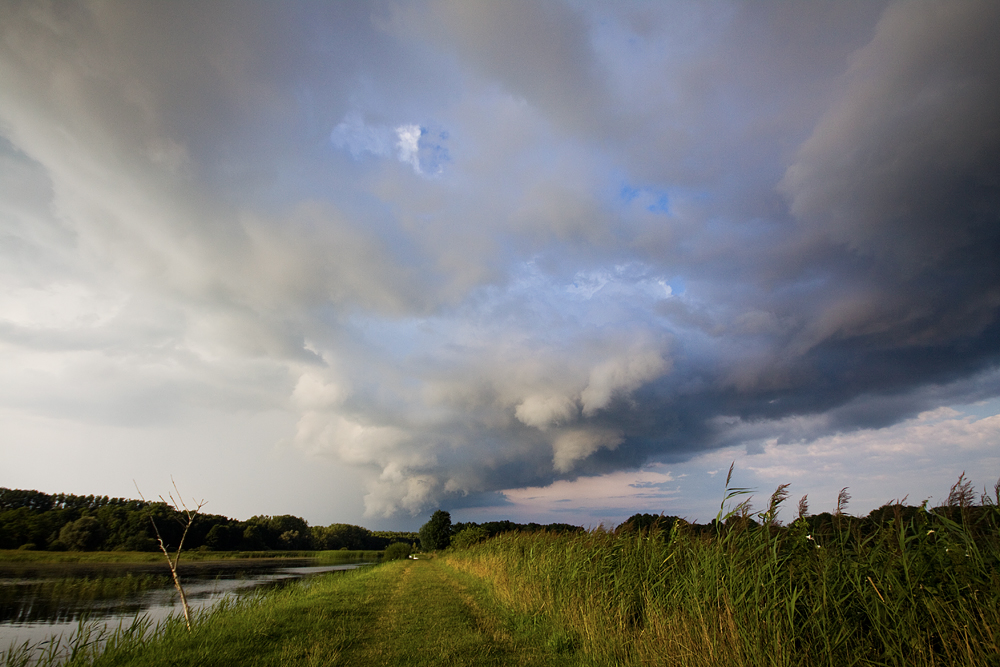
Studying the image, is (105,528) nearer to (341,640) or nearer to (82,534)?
(82,534)

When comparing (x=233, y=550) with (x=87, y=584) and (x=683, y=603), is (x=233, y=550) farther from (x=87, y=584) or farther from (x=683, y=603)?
(x=683, y=603)

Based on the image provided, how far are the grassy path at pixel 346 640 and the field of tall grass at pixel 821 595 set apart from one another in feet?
5.19

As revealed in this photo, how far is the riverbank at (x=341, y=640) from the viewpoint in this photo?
6.91 meters

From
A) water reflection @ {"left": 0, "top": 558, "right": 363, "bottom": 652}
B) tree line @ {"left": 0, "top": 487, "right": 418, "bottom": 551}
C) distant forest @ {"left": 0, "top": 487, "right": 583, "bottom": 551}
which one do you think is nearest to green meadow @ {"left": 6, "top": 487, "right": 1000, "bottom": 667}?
water reflection @ {"left": 0, "top": 558, "right": 363, "bottom": 652}

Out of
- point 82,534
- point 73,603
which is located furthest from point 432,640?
point 82,534

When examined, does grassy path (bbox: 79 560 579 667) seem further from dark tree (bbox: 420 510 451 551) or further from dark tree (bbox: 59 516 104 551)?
dark tree (bbox: 420 510 451 551)

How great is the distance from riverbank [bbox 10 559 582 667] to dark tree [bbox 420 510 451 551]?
77.8 meters

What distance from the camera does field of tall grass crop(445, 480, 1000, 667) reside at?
386 centimetres

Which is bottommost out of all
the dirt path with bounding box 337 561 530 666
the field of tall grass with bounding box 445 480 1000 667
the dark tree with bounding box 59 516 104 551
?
the dark tree with bounding box 59 516 104 551

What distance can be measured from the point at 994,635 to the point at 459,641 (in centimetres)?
740

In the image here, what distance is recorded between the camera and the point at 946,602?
389 centimetres

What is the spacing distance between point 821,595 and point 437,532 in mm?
90865

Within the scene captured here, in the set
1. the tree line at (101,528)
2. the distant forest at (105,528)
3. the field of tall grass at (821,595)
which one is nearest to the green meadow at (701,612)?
the field of tall grass at (821,595)

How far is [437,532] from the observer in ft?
282
